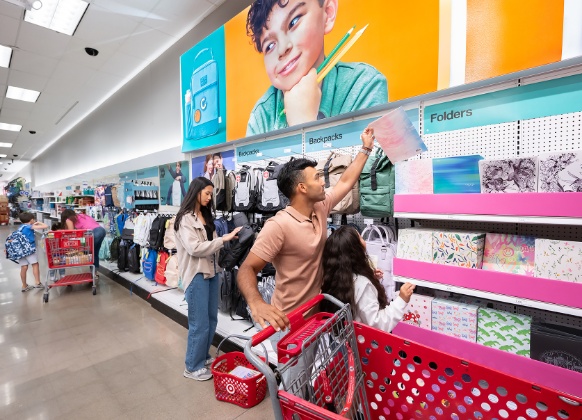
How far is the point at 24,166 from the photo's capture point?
23.6 meters

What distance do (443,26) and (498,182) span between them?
4.09 feet

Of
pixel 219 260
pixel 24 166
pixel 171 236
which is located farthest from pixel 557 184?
pixel 24 166

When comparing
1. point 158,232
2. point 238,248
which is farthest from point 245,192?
point 158,232

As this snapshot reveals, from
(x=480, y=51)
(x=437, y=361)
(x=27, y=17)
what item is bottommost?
(x=437, y=361)

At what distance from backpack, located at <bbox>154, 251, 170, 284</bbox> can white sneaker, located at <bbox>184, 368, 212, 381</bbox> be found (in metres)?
2.80

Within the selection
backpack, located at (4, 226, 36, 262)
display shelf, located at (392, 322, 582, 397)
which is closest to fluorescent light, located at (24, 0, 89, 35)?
backpack, located at (4, 226, 36, 262)

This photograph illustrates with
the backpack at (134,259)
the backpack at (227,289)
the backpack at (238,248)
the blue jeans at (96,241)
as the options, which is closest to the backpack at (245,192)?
the backpack at (238,248)

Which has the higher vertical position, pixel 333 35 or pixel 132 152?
pixel 333 35

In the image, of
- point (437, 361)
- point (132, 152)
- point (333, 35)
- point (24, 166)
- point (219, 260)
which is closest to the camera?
point (437, 361)

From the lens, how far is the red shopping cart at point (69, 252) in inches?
206

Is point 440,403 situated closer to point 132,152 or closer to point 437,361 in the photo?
point 437,361

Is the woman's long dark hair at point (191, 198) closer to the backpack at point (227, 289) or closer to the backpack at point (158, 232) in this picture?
the backpack at point (227, 289)

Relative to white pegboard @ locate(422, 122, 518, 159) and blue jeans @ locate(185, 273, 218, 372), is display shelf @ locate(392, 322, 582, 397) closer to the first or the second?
white pegboard @ locate(422, 122, 518, 159)

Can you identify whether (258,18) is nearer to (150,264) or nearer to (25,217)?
(150,264)
